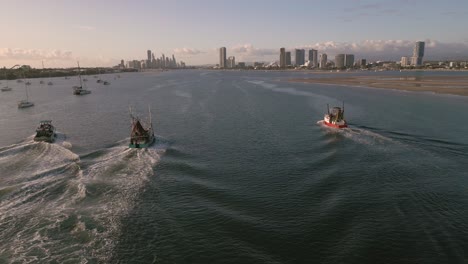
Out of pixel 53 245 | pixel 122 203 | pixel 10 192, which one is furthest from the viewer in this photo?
pixel 10 192

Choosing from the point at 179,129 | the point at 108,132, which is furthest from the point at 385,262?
the point at 108,132

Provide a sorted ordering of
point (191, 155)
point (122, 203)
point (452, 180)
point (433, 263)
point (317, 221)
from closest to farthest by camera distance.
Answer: point (433, 263)
point (317, 221)
point (122, 203)
point (452, 180)
point (191, 155)

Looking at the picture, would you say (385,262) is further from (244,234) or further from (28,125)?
(28,125)

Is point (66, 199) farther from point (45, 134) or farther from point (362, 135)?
point (362, 135)

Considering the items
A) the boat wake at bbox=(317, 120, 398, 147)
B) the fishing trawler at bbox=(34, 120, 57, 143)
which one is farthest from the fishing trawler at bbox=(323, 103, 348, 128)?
the fishing trawler at bbox=(34, 120, 57, 143)

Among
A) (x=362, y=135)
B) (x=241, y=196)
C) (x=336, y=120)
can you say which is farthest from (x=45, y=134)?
→ (x=362, y=135)

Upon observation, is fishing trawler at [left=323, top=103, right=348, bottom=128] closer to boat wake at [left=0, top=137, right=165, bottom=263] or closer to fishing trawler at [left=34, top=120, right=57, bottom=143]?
boat wake at [left=0, top=137, right=165, bottom=263]

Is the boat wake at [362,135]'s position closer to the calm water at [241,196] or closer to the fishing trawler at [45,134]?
the calm water at [241,196]
